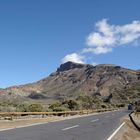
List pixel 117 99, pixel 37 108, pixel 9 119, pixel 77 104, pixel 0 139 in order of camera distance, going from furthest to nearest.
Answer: pixel 117 99, pixel 77 104, pixel 37 108, pixel 9 119, pixel 0 139

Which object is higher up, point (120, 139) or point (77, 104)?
point (77, 104)

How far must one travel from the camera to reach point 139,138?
22828mm

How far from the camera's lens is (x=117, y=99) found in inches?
7544

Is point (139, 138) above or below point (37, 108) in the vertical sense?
below

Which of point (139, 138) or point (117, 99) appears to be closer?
point (139, 138)

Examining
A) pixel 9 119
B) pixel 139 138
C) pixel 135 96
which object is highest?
pixel 135 96

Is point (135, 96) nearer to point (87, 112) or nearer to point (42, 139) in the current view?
point (87, 112)

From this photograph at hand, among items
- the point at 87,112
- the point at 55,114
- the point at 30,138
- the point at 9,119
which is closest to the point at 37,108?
the point at 55,114

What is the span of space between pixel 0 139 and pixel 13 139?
0.51 m

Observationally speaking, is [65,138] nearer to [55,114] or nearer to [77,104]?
[55,114]

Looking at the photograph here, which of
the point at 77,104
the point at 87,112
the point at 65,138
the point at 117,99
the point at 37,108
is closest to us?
the point at 65,138

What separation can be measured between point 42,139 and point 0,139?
166cm

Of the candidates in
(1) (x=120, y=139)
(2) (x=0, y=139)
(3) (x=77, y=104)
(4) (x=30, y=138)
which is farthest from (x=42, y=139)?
(3) (x=77, y=104)

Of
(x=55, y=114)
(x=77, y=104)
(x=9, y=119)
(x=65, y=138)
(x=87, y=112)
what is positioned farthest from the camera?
(x=77, y=104)
